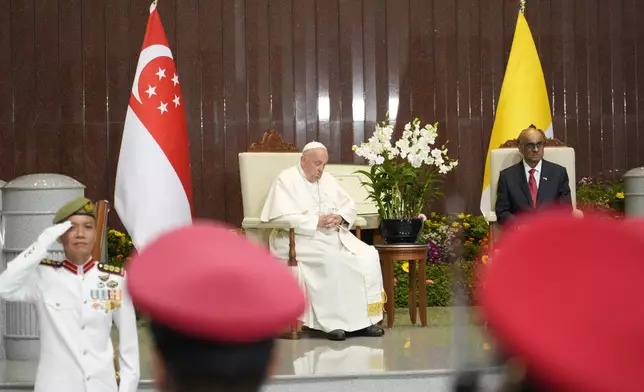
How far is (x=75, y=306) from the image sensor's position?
133 inches

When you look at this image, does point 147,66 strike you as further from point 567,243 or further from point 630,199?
point 567,243

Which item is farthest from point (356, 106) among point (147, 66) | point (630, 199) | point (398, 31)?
point (630, 199)

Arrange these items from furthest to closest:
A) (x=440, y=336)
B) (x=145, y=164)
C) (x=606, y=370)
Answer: (x=145, y=164)
(x=440, y=336)
(x=606, y=370)

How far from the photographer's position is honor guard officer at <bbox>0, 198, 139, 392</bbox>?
3.31 metres

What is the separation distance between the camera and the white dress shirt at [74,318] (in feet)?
10.8

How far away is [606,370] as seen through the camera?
29.5 inches

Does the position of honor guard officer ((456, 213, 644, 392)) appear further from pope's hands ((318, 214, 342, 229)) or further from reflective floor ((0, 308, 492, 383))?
pope's hands ((318, 214, 342, 229))

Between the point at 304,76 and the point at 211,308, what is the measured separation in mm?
8827

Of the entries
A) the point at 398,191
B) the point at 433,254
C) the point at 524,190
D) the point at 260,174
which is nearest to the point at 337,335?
the point at 398,191

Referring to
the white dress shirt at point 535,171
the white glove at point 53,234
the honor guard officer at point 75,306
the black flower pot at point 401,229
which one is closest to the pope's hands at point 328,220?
the black flower pot at point 401,229

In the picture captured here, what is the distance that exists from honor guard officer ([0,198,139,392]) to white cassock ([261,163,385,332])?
320 cm

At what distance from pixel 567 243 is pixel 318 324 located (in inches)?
237

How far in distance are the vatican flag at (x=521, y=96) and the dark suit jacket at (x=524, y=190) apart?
207 cm

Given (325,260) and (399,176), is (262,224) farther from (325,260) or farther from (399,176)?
(399,176)
